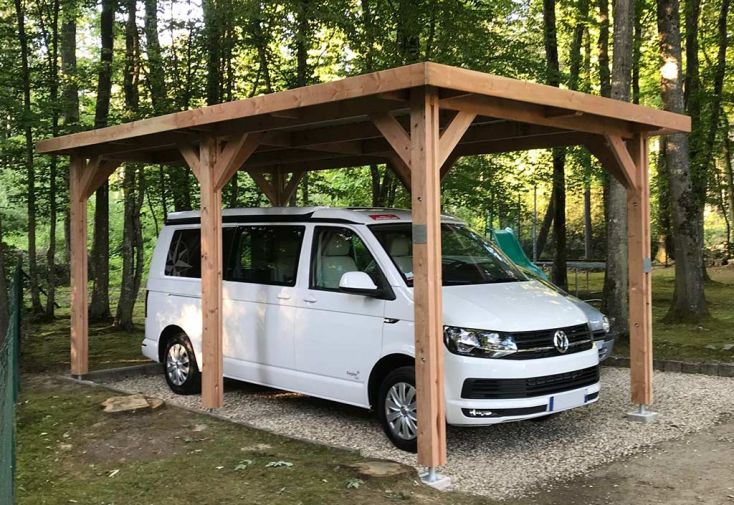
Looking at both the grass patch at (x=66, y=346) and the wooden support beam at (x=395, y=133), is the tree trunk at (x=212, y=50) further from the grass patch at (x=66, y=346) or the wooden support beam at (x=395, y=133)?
the wooden support beam at (x=395, y=133)

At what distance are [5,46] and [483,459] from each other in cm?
1270

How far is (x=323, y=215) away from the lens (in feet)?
23.2

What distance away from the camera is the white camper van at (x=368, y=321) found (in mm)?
5547

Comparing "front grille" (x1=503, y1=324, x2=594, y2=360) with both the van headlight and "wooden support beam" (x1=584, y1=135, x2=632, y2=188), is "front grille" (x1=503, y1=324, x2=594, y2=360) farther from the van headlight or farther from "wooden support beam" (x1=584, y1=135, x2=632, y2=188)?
"wooden support beam" (x1=584, y1=135, x2=632, y2=188)

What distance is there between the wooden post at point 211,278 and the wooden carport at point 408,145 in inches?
0.4

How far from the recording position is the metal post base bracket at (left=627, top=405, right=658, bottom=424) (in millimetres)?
6898

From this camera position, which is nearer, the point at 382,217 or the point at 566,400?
the point at 566,400

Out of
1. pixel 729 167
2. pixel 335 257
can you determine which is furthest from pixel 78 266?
pixel 729 167

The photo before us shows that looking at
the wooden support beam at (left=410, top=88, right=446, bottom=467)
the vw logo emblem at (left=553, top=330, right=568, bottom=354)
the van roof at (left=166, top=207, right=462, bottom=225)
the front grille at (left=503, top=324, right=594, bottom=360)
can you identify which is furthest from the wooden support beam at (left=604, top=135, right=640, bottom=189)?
the wooden support beam at (left=410, top=88, right=446, bottom=467)

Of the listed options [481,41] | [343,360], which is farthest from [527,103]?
[481,41]

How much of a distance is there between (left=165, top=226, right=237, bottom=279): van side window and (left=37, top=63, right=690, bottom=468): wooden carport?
87cm

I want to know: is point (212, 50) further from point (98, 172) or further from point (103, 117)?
point (98, 172)

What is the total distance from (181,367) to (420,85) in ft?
17.0

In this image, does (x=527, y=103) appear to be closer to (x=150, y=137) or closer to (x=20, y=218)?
(x=150, y=137)
